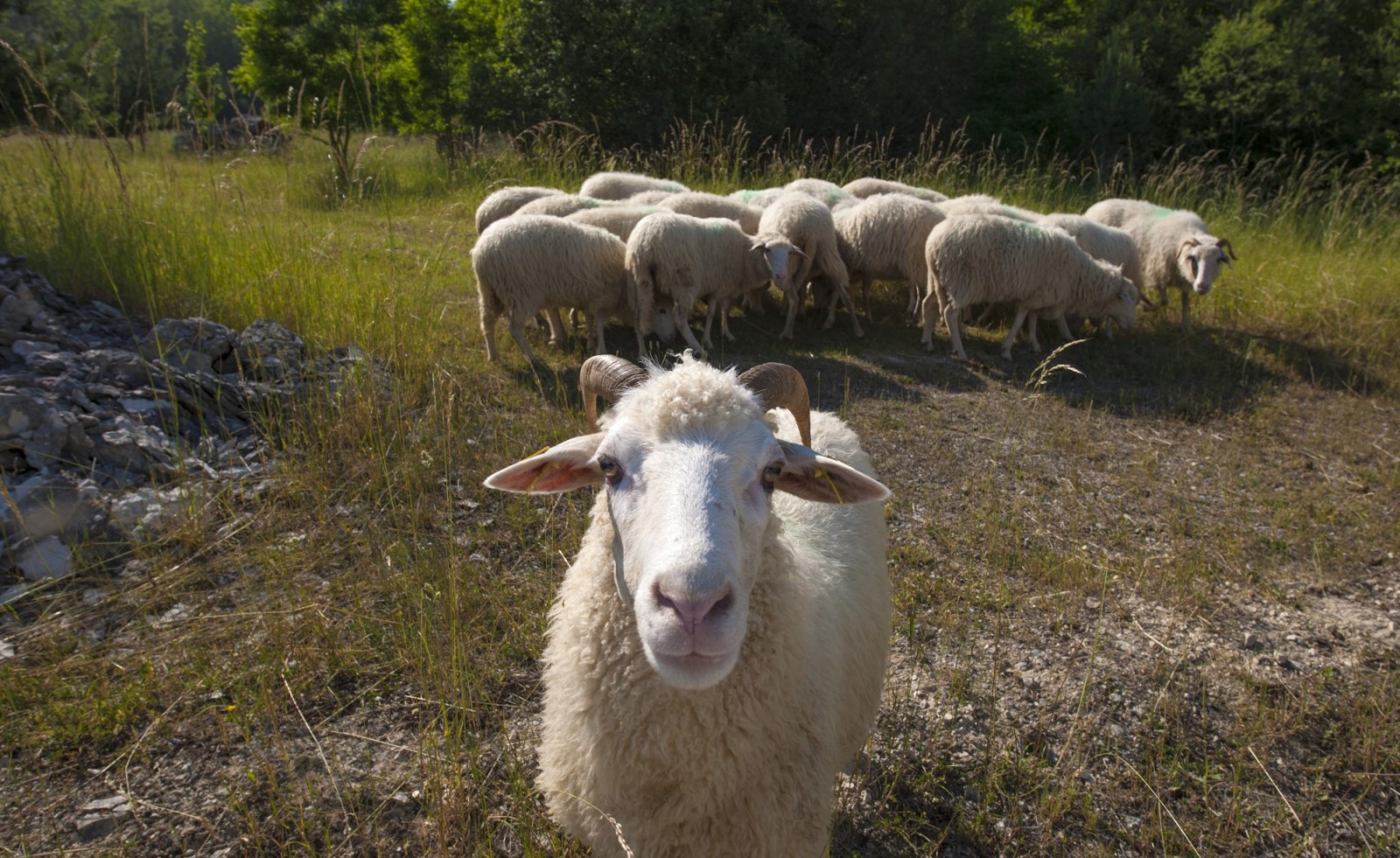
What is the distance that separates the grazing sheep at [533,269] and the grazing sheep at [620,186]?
273 centimetres

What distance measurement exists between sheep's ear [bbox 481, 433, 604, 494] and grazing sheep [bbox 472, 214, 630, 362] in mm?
4510

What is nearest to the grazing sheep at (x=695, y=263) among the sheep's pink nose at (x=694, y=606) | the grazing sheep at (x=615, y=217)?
the grazing sheep at (x=615, y=217)

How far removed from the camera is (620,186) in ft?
31.7

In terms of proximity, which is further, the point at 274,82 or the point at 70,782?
the point at 274,82

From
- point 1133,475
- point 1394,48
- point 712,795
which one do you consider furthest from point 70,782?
point 1394,48

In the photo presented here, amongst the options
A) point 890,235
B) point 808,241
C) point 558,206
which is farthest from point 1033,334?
point 558,206

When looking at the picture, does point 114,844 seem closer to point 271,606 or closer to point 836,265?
point 271,606

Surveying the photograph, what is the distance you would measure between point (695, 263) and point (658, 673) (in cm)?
579

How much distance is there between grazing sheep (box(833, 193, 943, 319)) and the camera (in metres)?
8.48

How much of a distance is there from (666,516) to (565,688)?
2.42 ft

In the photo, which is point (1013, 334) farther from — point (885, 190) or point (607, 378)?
point (607, 378)

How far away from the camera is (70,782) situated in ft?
8.22

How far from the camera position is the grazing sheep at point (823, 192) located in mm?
9477

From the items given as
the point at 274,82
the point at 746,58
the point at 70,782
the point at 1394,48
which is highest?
the point at 1394,48
